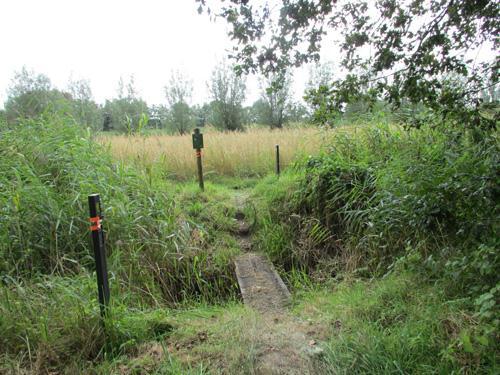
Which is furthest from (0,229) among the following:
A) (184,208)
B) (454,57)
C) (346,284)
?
(454,57)

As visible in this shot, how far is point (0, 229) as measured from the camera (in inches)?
105

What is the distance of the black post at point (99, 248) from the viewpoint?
1.91 metres

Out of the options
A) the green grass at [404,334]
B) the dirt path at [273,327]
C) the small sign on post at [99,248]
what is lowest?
the dirt path at [273,327]

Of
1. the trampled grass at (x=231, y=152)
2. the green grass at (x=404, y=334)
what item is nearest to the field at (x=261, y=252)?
the green grass at (x=404, y=334)

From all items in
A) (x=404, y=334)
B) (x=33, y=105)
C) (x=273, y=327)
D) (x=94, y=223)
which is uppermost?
(x=33, y=105)

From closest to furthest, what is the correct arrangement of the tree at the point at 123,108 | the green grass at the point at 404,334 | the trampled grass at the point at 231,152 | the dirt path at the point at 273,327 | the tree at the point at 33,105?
the green grass at the point at 404,334
the dirt path at the point at 273,327
the tree at the point at 33,105
the trampled grass at the point at 231,152
the tree at the point at 123,108

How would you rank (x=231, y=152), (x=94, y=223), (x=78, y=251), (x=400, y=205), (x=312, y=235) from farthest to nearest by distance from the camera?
(x=231, y=152) < (x=312, y=235) < (x=78, y=251) < (x=400, y=205) < (x=94, y=223)

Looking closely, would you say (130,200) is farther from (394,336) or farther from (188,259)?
(394,336)

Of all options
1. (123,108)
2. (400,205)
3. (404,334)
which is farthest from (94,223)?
(123,108)

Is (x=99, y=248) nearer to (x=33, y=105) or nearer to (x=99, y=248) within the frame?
(x=99, y=248)

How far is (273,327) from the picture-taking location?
7.02 ft

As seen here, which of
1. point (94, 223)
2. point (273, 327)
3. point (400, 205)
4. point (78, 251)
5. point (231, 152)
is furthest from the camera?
point (231, 152)

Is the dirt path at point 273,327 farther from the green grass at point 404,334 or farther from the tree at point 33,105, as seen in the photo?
the tree at point 33,105

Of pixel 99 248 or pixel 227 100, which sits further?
pixel 227 100
